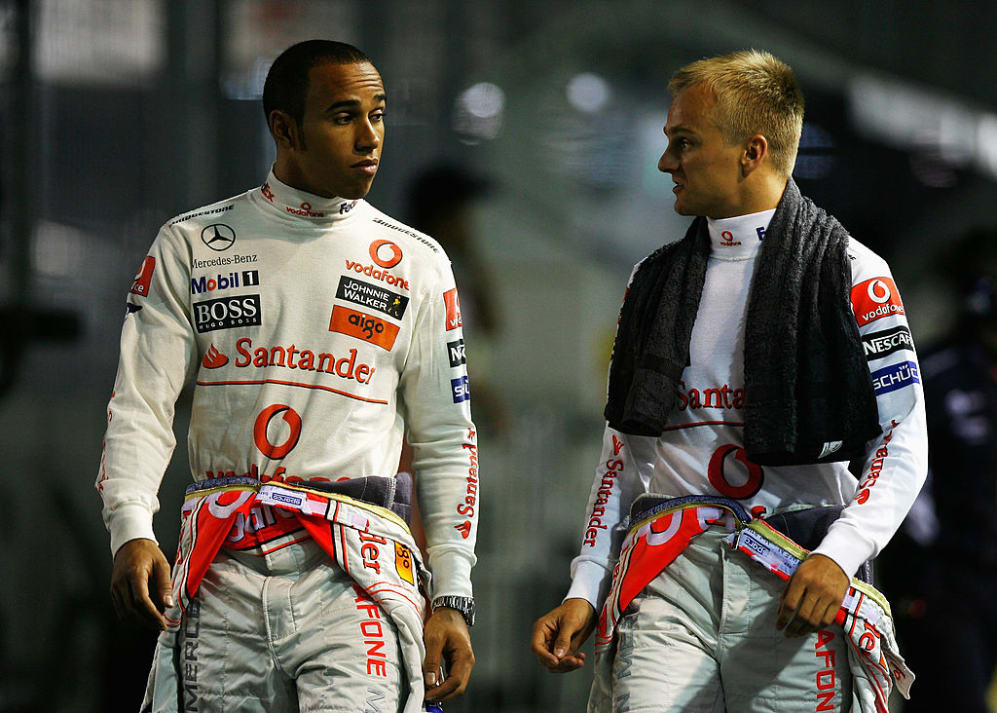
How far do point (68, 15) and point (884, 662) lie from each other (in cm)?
334

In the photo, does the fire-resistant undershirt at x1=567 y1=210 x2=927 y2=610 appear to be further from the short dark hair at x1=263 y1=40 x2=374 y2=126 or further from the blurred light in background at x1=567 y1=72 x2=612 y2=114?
the blurred light in background at x1=567 y1=72 x2=612 y2=114

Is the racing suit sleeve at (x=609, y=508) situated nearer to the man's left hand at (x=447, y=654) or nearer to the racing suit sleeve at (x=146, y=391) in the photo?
the man's left hand at (x=447, y=654)

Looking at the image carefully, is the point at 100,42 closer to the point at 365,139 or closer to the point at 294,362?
the point at 365,139

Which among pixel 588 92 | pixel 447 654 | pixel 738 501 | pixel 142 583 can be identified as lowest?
pixel 447 654

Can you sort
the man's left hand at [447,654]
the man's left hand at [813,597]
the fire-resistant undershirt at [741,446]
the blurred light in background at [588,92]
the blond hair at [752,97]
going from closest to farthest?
the man's left hand at [813,597]
the fire-resistant undershirt at [741,446]
the man's left hand at [447,654]
the blond hair at [752,97]
the blurred light in background at [588,92]

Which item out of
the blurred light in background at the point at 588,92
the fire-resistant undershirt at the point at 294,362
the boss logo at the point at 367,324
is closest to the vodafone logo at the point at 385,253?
the fire-resistant undershirt at the point at 294,362

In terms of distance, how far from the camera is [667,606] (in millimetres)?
2266

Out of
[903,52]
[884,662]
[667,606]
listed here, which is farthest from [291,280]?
[903,52]

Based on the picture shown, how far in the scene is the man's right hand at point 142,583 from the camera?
208cm

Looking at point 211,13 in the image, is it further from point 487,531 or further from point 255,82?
point 487,531

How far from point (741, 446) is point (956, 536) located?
2.20m

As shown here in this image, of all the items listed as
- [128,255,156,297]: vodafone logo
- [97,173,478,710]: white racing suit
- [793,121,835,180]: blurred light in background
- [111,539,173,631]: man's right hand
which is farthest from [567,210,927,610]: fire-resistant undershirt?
[793,121,835,180]: blurred light in background

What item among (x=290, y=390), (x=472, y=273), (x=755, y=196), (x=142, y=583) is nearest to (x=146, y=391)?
(x=290, y=390)

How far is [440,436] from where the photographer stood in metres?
2.42
